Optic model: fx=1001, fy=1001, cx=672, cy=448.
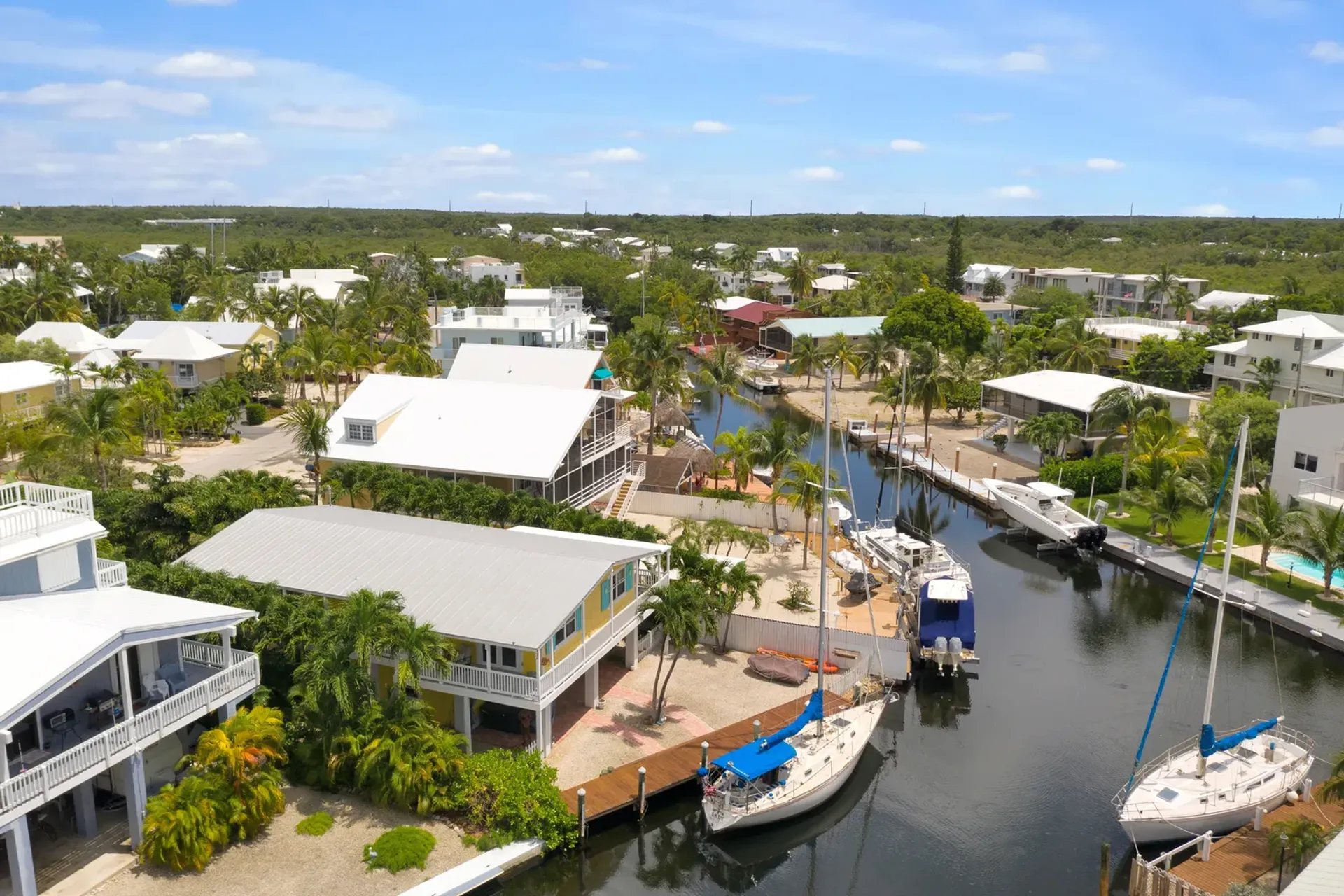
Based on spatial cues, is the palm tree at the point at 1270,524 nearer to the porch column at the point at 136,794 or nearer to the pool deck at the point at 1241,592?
the pool deck at the point at 1241,592

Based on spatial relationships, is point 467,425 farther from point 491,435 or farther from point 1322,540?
point 1322,540

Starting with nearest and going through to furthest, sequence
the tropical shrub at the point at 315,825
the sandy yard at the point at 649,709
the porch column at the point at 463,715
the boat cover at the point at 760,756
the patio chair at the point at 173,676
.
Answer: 1. the tropical shrub at the point at 315,825
2. the patio chair at the point at 173,676
3. the boat cover at the point at 760,756
4. the porch column at the point at 463,715
5. the sandy yard at the point at 649,709

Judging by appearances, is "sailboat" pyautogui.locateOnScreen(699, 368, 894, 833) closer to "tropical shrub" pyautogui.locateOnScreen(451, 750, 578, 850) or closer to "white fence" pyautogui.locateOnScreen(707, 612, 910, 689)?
"tropical shrub" pyautogui.locateOnScreen(451, 750, 578, 850)

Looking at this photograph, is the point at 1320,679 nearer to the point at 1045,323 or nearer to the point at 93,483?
the point at 93,483

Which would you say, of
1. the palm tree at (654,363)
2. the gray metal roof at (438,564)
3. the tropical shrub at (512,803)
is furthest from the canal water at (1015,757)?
the palm tree at (654,363)

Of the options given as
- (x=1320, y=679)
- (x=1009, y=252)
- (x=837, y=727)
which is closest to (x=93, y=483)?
(x=837, y=727)

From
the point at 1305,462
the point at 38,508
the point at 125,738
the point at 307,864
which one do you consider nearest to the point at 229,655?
the point at 125,738
